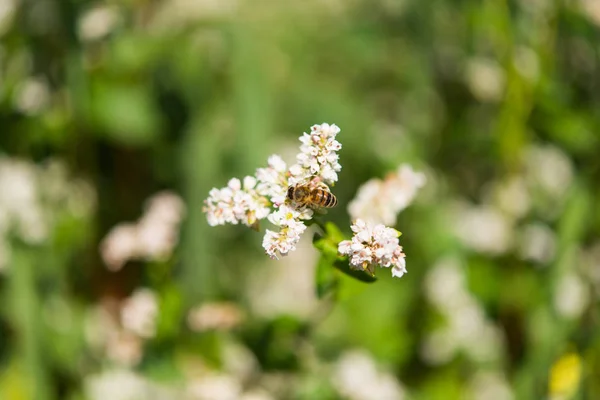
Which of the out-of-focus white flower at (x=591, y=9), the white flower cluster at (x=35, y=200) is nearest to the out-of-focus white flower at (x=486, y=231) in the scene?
the out-of-focus white flower at (x=591, y=9)

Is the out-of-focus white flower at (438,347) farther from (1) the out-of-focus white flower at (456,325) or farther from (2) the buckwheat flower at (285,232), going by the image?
(2) the buckwheat flower at (285,232)

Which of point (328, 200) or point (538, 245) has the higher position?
point (538, 245)

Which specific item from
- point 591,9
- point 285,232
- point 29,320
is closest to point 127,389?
point 29,320

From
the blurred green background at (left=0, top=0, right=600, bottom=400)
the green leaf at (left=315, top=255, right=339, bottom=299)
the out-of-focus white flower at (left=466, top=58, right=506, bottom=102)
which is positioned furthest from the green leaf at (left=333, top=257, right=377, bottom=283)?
the out-of-focus white flower at (left=466, top=58, right=506, bottom=102)

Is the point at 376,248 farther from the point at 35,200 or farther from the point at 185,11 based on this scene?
the point at 185,11

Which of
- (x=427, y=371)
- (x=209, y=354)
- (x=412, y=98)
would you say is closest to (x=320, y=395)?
(x=209, y=354)

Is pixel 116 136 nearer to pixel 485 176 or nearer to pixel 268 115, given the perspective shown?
pixel 268 115

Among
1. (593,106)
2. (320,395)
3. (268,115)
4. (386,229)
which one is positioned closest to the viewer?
(386,229)
